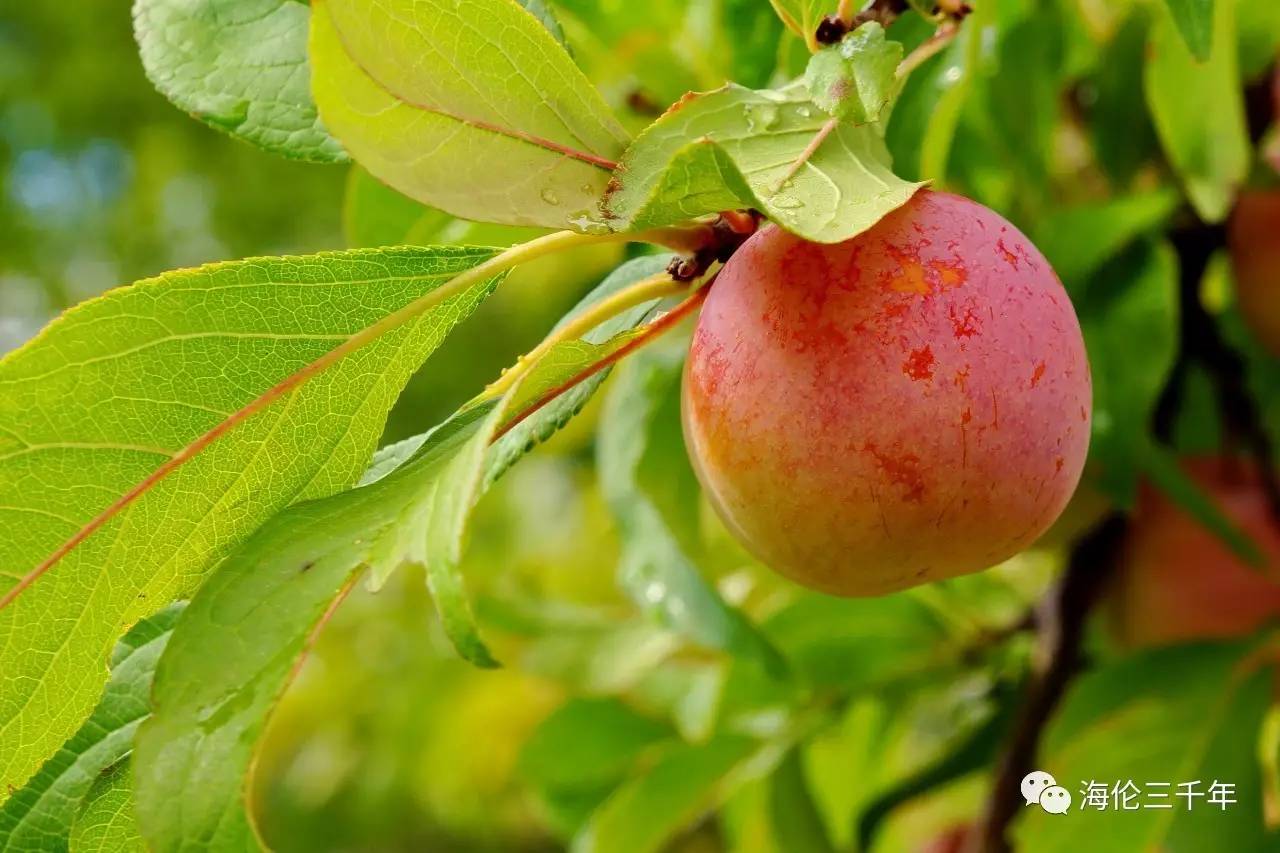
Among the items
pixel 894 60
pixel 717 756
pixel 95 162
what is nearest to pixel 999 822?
pixel 717 756

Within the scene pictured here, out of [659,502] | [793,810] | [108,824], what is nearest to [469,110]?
[108,824]

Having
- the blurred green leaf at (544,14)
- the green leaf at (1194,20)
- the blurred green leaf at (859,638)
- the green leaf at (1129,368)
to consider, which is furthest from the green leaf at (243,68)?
the blurred green leaf at (859,638)

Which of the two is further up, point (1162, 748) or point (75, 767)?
point (75, 767)

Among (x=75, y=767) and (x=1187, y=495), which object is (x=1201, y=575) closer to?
(x=1187, y=495)

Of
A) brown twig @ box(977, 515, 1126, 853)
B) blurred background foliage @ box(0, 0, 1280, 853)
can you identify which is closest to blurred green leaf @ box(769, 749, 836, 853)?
blurred background foliage @ box(0, 0, 1280, 853)

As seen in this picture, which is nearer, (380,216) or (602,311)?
(602,311)

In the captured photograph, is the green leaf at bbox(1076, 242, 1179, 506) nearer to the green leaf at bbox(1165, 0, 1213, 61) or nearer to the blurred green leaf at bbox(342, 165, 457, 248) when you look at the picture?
the green leaf at bbox(1165, 0, 1213, 61)

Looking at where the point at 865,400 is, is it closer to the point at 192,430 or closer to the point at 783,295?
the point at 783,295
